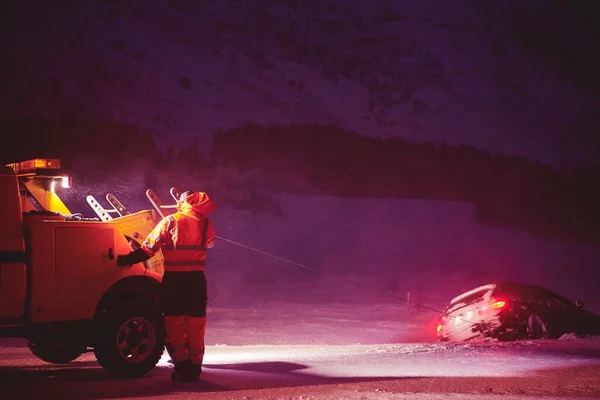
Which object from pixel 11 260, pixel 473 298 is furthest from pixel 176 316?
pixel 473 298

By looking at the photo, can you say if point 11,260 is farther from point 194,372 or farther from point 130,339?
point 194,372

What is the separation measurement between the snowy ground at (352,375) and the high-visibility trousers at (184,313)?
392 millimetres

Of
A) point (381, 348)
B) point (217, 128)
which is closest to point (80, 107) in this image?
point (217, 128)

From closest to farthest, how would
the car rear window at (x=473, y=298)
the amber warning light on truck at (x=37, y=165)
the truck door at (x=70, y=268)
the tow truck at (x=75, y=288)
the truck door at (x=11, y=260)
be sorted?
the truck door at (x=11, y=260), the tow truck at (x=75, y=288), the truck door at (x=70, y=268), the amber warning light on truck at (x=37, y=165), the car rear window at (x=473, y=298)

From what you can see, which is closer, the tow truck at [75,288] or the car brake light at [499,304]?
the tow truck at [75,288]

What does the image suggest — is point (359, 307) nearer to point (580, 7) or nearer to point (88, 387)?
point (88, 387)

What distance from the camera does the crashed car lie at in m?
12.6

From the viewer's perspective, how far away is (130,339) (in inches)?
304

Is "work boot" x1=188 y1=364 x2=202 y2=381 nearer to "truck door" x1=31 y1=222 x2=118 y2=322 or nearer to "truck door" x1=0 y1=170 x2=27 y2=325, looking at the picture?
"truck door" x1=31 y1=222 x2=118 y2=322

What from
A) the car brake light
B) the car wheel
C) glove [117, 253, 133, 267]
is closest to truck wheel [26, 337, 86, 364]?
glove [117, 253, 133, 267]

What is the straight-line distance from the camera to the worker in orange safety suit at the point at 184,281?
7.24m

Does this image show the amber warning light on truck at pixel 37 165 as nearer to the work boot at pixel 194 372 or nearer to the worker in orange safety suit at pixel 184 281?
the worker in orange safety suit at pixel 184 281

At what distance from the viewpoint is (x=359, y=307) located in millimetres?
21938

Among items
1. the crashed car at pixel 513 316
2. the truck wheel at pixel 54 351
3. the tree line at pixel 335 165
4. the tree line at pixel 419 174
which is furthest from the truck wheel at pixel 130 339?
the tree line at pixel 419 174
